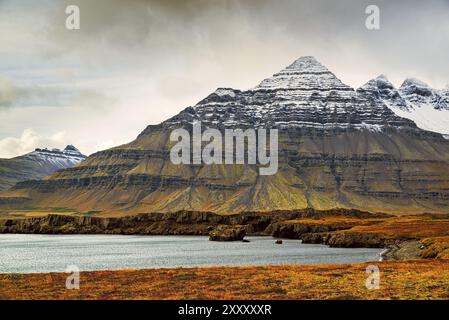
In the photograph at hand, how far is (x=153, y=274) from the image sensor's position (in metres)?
57.4

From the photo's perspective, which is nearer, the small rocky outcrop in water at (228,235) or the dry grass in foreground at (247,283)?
the dry grass in foreground at (247,283)

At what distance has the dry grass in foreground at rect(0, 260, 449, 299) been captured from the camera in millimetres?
43250

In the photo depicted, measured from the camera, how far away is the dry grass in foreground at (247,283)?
Result: 4325 cm

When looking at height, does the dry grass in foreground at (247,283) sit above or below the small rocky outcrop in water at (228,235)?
above

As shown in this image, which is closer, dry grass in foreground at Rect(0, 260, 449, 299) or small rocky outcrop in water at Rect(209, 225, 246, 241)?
dry grass in foreground at Rect(0, 260, 449, 299)

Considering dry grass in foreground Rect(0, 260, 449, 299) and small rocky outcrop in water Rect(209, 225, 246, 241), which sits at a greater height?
dry grass in foreground Rect(0, 260, 449, 299)

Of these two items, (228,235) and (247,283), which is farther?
(228,235)

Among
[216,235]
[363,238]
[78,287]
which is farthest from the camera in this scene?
[216,235]

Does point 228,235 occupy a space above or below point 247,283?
below

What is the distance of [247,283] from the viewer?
163 ft
